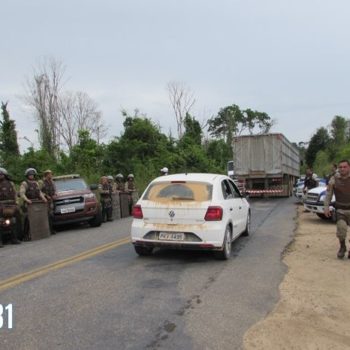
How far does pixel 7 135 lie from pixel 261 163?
59.7ft

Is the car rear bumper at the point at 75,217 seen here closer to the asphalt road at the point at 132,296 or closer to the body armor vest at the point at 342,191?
the asphalt road at the point at 132,296

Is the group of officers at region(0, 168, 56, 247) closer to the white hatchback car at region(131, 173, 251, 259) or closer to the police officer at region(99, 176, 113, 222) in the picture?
the police officer at region(99, 176, 113, 222)

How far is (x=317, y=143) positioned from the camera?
87938 mm

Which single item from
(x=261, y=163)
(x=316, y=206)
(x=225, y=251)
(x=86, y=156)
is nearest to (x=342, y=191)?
(x=225, y=251)

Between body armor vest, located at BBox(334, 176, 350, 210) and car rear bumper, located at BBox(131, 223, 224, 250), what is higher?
body armor vest, located at BBox(334, 176, 350, 210)

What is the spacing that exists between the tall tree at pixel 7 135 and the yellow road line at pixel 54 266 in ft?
82.3

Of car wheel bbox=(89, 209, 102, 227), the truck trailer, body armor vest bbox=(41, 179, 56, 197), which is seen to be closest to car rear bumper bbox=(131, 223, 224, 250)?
body armor vest bbox=(41, 179, 56, 197)

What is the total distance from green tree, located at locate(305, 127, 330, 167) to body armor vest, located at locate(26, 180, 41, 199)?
259ft

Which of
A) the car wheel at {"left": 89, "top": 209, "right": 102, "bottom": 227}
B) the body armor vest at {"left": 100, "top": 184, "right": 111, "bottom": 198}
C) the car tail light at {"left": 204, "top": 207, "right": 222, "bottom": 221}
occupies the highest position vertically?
the body armor vest at {"left": 100, "top": 184, "right": 111, "bottom": 198}

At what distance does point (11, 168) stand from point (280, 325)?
83.0 ft

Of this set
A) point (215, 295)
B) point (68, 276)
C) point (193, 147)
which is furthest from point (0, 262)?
point (193, 147)

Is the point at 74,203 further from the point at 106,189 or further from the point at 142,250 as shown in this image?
the point at 142,250

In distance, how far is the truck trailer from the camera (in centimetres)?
2686

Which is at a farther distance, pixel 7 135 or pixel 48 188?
pixel 7 135
